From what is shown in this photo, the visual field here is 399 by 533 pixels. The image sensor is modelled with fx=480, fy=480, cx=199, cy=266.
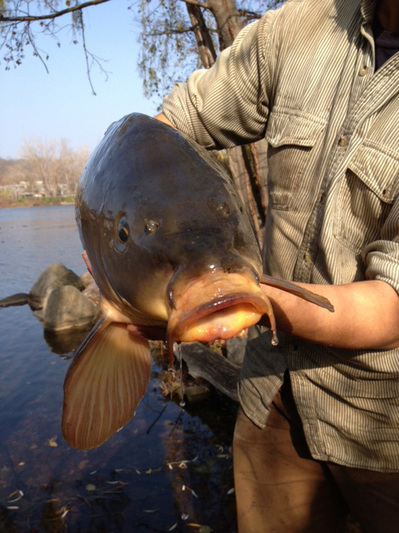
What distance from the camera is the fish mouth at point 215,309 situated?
921 millimetres

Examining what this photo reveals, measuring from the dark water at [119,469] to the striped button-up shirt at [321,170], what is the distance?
7.98 feet

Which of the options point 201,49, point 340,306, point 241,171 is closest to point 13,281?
point 201,49

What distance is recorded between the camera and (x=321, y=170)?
1.78m

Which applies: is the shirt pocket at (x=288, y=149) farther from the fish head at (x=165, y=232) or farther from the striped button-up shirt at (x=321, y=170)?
the fish head at (x=165, y=232)

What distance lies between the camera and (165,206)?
1.19m

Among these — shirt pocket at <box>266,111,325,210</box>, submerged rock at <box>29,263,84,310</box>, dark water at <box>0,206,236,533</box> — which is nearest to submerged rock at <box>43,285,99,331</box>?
submerged rock at <box>29,263,84,310</box>

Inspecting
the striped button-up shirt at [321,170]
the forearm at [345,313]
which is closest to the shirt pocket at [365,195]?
the striped button-up shirt at [321,170]

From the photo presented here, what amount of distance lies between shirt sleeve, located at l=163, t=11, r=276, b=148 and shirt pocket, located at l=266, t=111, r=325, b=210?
0.48 feet

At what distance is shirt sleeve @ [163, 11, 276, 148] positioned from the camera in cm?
205

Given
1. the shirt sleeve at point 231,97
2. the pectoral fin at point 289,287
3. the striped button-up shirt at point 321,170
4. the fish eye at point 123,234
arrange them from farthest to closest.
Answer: the shirt sleeve at point 231,97, the striped button-up shirt at point 321,170, the fish eye at point 123,234, the pectoral fin at point 289,287

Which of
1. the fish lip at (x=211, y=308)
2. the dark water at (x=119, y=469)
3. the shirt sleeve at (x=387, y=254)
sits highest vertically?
the fish lip at (x=211, y=308)

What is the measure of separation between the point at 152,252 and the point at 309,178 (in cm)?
93

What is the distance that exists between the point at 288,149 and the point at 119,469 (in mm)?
3939

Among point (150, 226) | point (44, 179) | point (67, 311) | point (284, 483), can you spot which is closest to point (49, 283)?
point (67, 311)
